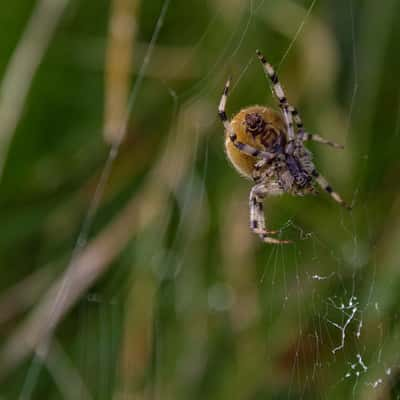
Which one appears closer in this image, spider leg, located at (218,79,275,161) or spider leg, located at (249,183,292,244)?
spider leg, located at (218,79,275,161)

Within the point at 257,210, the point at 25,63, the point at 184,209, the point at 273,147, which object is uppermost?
the point at 25,63

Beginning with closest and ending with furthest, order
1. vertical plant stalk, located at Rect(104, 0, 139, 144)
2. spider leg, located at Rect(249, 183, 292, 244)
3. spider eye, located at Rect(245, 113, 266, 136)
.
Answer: spider eye, located at Rect(245, 113, 266, 136)
spider leg, located at Rect(249, 183, 292, 244)
vertical plant stalk, located at Rect(104, 0, 139, 144)

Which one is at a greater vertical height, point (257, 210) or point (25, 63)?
point (25, 63)

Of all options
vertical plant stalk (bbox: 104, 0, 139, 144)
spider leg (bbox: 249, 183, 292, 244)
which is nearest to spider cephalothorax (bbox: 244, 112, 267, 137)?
spider leg (bbox: 249, 183, 292, 244)

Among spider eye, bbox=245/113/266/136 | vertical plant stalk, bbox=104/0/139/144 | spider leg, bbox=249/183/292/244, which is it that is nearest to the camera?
spider eye, bbox=245/113/266/136

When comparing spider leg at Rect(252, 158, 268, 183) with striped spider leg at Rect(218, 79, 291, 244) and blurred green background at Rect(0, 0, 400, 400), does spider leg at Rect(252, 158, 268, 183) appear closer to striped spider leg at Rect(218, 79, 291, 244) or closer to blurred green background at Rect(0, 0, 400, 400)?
striped spider leg at Rect(218, 79, 291, 244)

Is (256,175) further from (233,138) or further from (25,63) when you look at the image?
(25,63)

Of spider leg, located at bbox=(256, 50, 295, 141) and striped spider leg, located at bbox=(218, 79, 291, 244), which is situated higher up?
spider leg, located at bbox=(256, 50, 295, 141)

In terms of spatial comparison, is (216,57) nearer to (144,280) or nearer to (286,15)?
(286,15)

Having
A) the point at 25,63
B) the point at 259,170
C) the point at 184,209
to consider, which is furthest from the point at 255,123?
the point at 25,63
